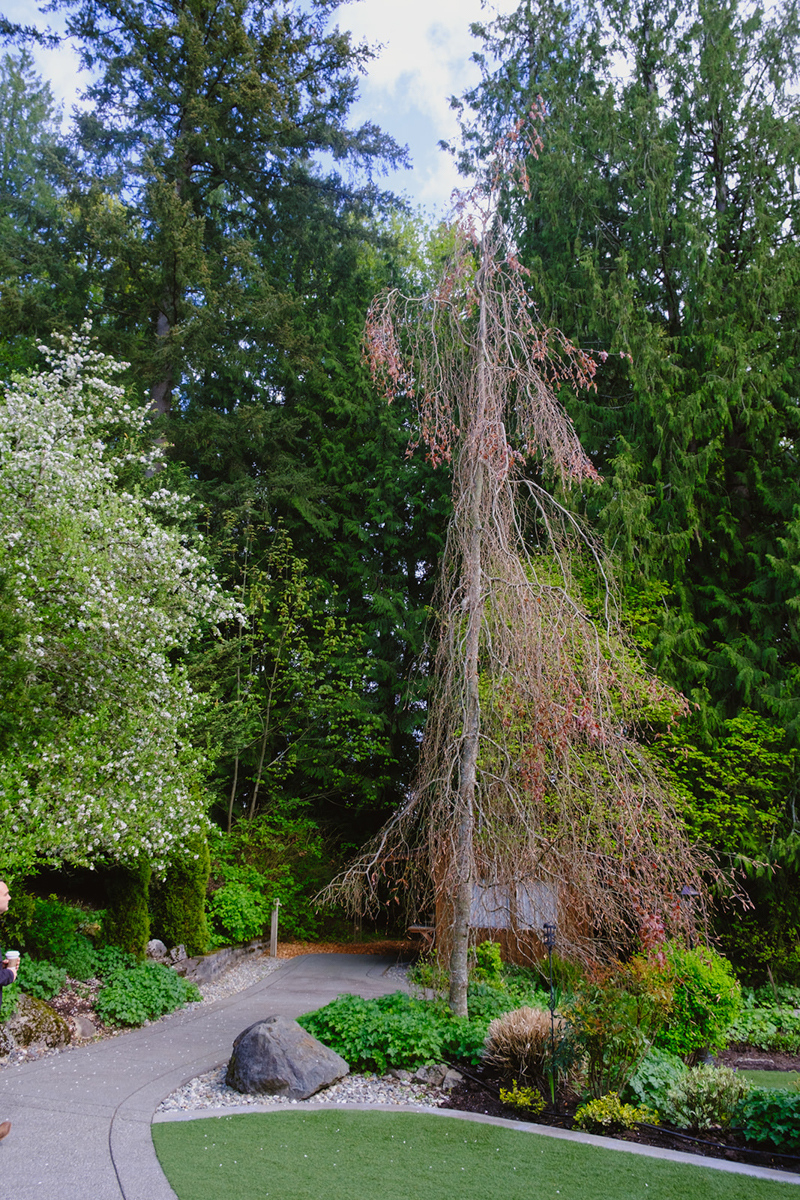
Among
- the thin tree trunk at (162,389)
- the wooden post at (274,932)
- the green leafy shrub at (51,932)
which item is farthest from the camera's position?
the thin tree trunk at (162,389)

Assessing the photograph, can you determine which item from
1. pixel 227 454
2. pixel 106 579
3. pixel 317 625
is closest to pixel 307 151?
pixel 227 454

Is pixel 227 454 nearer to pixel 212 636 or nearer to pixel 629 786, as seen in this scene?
pixel 212 636

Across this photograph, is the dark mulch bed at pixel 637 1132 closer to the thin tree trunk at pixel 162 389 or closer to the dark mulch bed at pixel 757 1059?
the dark mulch bed at pixel 757 1059

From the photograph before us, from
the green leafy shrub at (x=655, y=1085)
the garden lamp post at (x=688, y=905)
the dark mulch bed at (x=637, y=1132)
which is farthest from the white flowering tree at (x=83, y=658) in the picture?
the garden lamp post at (x=688, y=905)

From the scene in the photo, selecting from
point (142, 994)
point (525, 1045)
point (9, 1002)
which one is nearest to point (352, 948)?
point (142, 994)

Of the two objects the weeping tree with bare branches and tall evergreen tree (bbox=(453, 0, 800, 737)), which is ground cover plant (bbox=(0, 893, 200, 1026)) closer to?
the weeping tree with bare branches

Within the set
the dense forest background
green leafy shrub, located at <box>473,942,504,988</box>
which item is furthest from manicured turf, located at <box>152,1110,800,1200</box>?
the dense forest background

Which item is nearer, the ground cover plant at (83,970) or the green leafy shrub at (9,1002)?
the green leafy shrub at (9,1002)

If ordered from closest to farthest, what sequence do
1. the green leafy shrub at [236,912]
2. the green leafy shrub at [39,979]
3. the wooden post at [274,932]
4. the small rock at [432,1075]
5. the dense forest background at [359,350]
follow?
the small rock at [432,1075]
the green leafy shrub at [39,979]
the dense forest background at [359,350]
the green leafy shrub at [236,912]
the wooden post at [274,932]

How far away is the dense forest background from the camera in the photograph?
964 cm

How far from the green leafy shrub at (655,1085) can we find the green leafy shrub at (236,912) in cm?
654

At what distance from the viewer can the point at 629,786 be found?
5090 mm

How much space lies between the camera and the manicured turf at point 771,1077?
Answer: 574cm

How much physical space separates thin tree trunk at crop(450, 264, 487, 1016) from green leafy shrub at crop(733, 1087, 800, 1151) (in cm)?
196
